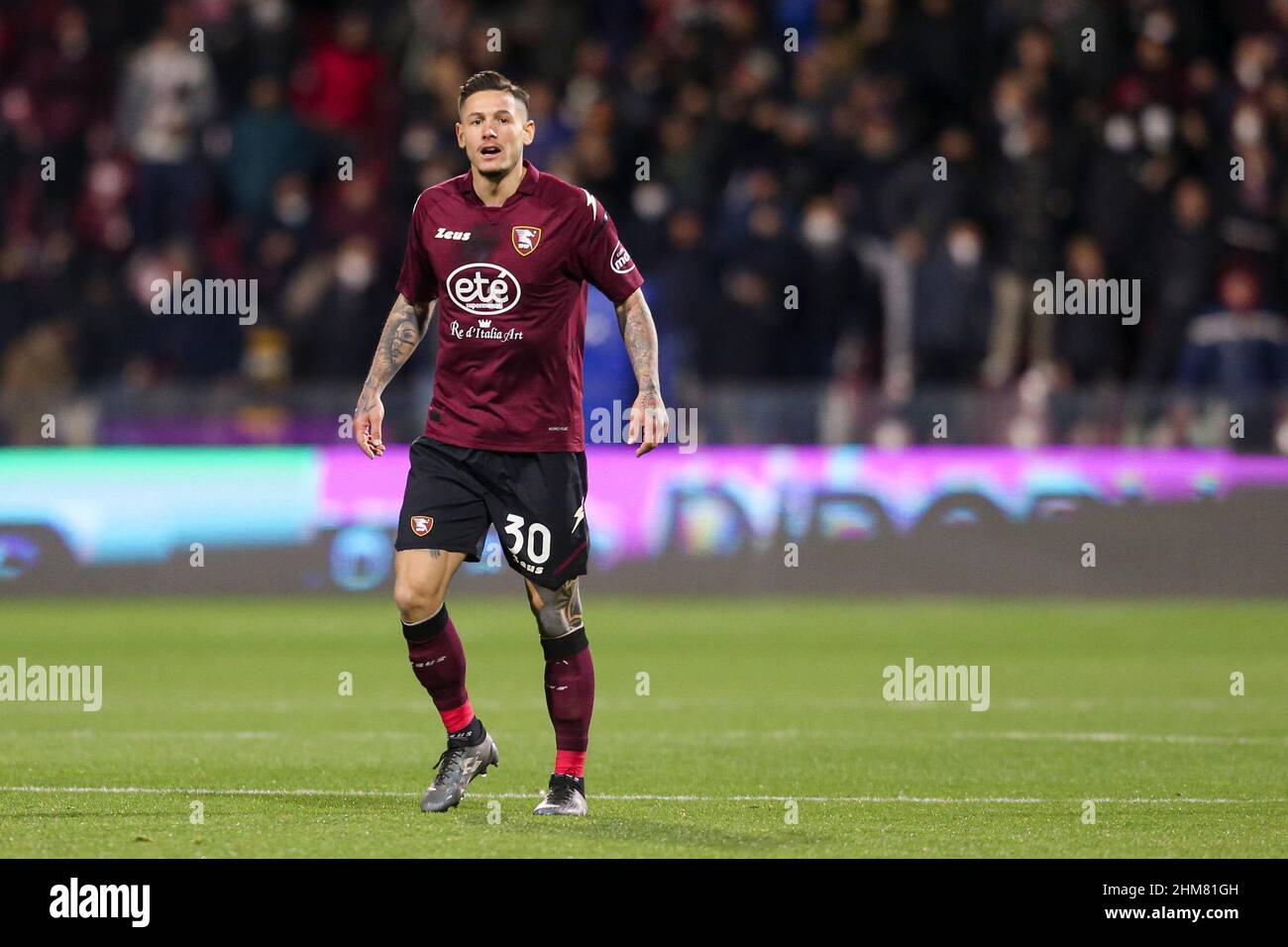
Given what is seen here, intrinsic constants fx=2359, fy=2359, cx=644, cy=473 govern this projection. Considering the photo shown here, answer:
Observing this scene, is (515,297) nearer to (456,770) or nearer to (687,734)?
(456,770)

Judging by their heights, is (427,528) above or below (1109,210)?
below

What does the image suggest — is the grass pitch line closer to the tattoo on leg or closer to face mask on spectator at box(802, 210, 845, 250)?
the tattoo on leg

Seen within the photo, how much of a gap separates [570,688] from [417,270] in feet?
5.31

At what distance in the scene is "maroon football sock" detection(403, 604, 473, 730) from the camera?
8461 millimetres

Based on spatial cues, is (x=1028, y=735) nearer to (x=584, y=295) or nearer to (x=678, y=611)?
(x=584, y=295)

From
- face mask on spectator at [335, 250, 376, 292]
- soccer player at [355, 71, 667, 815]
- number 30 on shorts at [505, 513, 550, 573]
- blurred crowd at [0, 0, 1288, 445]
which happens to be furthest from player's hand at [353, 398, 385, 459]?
face mask on spectator at [335, 250, 376, 292]

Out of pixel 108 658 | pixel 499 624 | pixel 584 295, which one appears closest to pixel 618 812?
pixel 584 295

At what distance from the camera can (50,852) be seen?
7.18 m

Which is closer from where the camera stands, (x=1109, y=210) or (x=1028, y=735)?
(x=1028, y=735)

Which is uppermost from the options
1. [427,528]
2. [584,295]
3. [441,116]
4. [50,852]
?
[441,116]

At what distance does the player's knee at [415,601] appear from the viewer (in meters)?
8.35

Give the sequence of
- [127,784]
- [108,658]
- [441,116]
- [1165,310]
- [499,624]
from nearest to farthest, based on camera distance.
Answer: [127,784]
[108,658]
[499,624]
[1165,310]
[441,116]

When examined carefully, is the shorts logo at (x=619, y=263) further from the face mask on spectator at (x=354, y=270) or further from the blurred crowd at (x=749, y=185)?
the face mask on spectator at (x=354, y=270)

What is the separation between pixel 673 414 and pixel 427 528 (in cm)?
902
